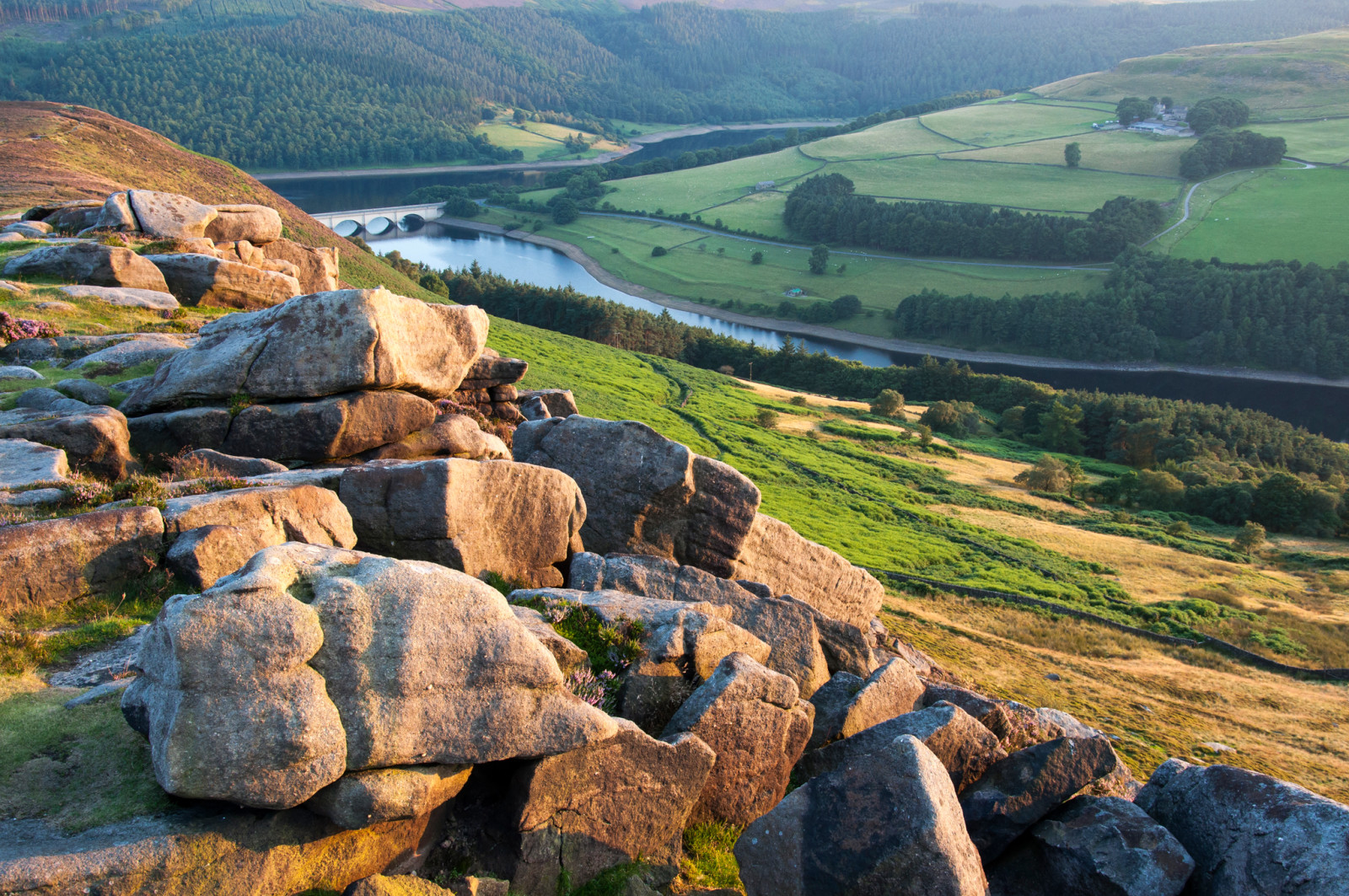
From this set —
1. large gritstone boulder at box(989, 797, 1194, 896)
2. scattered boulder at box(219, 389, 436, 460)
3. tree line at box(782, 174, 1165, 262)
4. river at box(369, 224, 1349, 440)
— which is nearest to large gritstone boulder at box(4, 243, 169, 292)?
scattered boulder at box(219, 389, 436, 460)

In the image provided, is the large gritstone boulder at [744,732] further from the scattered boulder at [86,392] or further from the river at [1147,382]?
the river at [1147,382]

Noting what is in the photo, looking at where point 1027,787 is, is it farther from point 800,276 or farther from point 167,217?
point 800,276

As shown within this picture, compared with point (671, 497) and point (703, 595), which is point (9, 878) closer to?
point (703, 595)

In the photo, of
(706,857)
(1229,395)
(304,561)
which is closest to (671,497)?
(706,857)

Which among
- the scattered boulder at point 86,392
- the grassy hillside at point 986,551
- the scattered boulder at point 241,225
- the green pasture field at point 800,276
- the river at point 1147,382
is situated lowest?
the river at point 1147,382

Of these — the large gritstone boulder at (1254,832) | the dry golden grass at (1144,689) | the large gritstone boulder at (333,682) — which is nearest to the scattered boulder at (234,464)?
the large gritstone boulder at (333,682)

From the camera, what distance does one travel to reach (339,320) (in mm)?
21281

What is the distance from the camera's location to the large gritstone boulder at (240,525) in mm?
13828

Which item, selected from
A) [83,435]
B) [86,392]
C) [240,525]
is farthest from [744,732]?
[86,392]

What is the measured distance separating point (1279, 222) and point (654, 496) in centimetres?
19556

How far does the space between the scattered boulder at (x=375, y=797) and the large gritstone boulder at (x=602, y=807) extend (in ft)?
5.34

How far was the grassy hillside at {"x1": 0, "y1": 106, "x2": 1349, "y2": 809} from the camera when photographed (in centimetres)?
3086

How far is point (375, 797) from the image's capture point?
9.91 m

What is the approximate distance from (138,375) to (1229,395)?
496 feet
